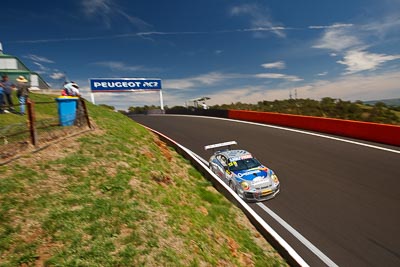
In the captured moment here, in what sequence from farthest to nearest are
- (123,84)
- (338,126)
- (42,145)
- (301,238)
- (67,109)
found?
(123,84) < (338,126) < (67,109) < (42,145) < (301,238)

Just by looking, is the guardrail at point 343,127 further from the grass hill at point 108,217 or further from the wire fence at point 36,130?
the wire fence at point 36,130

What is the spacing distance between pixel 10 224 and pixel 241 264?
446 cm

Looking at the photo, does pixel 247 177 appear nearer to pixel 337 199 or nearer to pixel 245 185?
pixel 245 185

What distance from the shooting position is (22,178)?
5.35 m

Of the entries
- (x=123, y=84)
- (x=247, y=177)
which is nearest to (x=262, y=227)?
(x=247, y=177)

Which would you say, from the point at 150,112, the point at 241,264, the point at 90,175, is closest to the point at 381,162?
the point at 241,264

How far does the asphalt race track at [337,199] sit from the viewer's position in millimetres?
6125

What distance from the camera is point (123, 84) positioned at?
40.2 meters

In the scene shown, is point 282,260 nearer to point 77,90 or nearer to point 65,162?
point 65,162

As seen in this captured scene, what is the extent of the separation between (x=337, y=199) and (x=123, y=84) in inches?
1485

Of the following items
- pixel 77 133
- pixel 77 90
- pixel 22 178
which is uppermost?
pixel 77 90

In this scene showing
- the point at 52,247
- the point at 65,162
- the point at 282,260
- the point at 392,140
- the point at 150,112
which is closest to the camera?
the point at 52,247

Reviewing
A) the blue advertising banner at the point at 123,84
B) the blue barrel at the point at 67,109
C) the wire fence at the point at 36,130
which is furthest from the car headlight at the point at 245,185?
the blue advertising banner at the point at 123,84

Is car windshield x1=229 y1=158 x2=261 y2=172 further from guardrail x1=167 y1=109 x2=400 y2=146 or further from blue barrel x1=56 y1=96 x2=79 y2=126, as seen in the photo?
guardrail x1=167 y1=109 x2=400 y2=146
